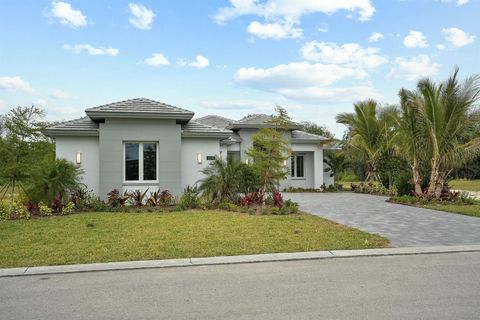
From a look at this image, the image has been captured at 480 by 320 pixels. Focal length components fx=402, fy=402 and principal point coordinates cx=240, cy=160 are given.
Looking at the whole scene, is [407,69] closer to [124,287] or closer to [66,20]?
[66,20]

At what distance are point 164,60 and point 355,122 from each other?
12.6 m

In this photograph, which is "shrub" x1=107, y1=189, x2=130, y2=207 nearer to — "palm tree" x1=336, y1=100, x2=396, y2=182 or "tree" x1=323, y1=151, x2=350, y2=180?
"palm tree" x1=336, y1=100, x2=396, y2=182

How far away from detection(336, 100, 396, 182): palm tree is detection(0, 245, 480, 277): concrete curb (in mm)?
16709

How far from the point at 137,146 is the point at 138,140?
34 cm

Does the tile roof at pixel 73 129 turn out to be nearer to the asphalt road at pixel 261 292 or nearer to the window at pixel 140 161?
the window at pixel 140 161

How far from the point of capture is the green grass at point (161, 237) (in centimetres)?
788

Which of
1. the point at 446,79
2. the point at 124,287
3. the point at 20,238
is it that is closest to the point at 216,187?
the point at 20,238

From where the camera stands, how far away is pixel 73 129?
16578 millimetres

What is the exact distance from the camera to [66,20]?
613 inches

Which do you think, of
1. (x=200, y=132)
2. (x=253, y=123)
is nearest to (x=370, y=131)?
(x=253, y=123)

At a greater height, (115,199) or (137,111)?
(137,111)

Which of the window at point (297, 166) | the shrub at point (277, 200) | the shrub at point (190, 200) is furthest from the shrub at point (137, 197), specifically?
the window at point (297, 166)

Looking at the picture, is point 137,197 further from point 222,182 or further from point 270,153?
point 270,153

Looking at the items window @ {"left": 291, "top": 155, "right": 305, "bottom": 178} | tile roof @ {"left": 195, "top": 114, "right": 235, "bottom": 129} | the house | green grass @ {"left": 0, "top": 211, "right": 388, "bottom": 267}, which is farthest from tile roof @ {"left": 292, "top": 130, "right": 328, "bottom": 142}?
green grass @ {"left": 0, "top": 211, "right": 388, "bottom": 267}
